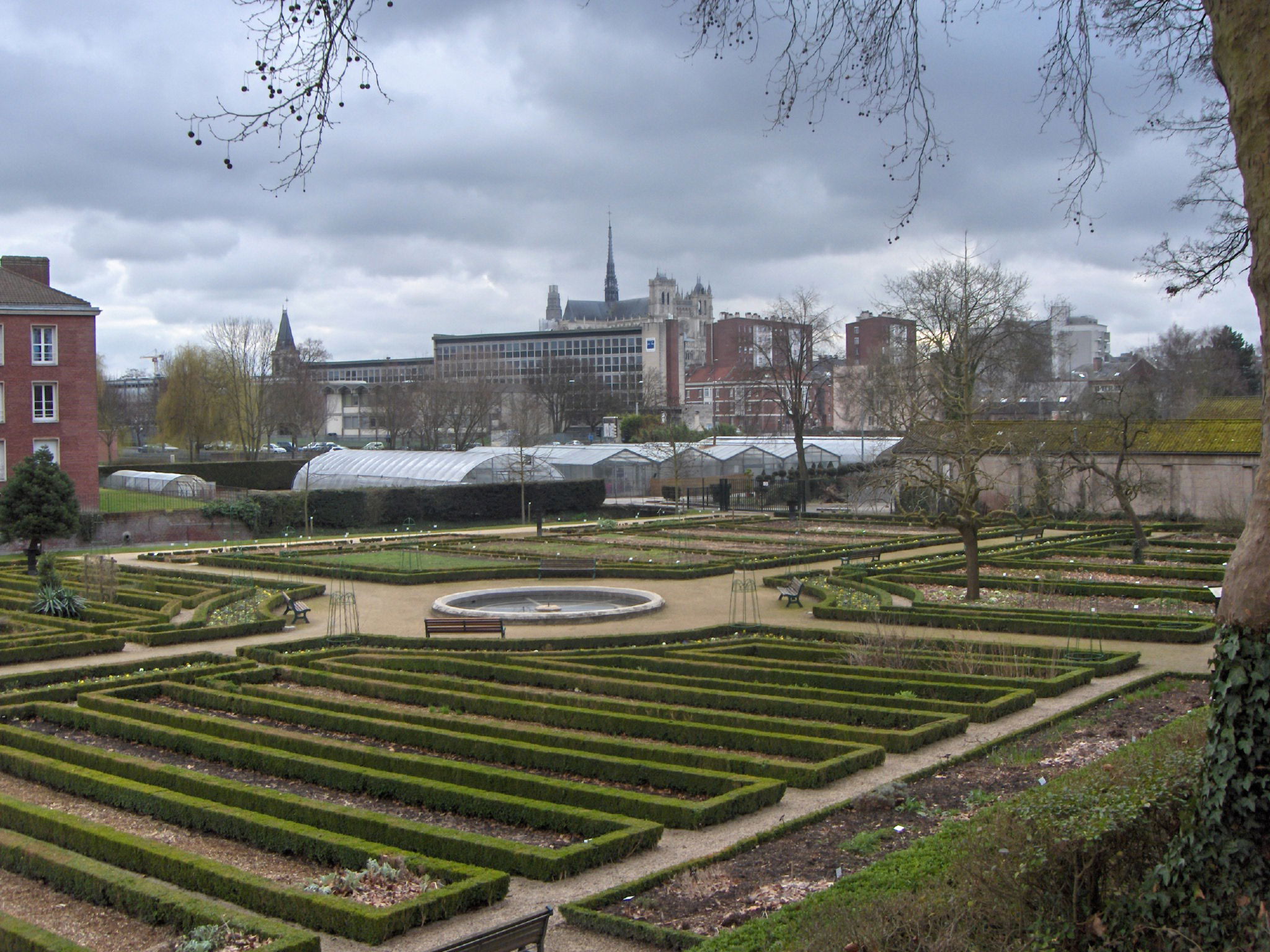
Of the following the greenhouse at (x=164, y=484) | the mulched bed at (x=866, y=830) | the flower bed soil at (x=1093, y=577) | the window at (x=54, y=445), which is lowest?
the mulched bed at (x=866, y=830)

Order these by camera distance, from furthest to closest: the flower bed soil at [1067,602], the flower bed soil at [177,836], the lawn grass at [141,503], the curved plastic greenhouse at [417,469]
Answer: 1. the curved plastic greenhouse at [417,469]
2. the lawn grass at [141,503]
3. the flower bed soil at [1067,602]
4. the flower bed soil at [177,836]

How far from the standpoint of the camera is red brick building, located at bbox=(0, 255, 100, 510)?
3959cm

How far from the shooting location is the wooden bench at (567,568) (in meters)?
26.5

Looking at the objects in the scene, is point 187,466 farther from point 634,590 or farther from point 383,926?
point 383,926

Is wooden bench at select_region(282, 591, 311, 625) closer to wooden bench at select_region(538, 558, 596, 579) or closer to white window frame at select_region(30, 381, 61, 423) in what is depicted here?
wooden bench at select_region(538, 558, 596, 579)

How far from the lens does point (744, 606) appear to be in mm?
20781

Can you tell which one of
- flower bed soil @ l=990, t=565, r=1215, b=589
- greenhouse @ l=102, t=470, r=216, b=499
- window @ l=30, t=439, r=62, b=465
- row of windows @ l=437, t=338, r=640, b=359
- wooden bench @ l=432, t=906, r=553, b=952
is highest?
row of windows @ l=437, t=338, r=640, b=359

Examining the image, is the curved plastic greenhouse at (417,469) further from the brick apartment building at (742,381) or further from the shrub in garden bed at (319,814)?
the shrub in garden bed at (319,814)

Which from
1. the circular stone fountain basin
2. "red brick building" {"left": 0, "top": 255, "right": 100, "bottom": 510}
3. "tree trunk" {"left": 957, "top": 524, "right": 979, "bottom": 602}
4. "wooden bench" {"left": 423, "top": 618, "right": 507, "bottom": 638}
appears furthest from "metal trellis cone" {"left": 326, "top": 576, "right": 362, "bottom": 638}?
"red brick building" {"left": 0, "top": 255, "right": 100, "bottom": 510}

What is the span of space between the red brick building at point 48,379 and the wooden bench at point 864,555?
28221 mm

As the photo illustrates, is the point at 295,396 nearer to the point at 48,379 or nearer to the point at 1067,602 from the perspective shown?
the point at 48,379

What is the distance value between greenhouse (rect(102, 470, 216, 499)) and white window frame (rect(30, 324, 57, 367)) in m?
7.43

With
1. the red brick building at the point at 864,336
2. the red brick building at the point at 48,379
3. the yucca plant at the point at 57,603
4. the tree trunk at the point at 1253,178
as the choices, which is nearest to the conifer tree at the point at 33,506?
the yucca plant at the point at 57,603

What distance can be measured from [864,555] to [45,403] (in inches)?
1209
